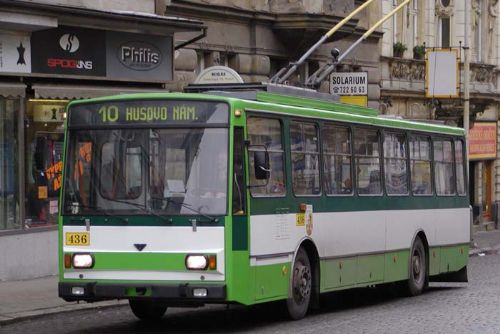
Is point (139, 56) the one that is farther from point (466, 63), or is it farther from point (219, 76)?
point (466, 63)

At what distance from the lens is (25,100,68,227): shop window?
21.0 metres

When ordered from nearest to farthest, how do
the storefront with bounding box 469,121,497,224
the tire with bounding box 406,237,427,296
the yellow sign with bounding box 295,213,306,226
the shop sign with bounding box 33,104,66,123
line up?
the yellow sign with bounding box 295,213,306,226, the tire with bounding box 406,237,427,296, the shop sign with bounding box 33,104,66,123, the storefront with bounding box 469,121,497,224

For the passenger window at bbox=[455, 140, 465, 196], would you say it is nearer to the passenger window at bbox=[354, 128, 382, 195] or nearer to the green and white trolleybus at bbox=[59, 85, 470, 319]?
the passenger window at bbox=[354, 128, 382, 195]

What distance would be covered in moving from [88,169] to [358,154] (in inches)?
183

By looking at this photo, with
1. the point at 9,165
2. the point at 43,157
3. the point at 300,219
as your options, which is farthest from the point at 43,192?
the point at 300,219

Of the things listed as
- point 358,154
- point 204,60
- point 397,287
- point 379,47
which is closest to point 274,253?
point 358,154

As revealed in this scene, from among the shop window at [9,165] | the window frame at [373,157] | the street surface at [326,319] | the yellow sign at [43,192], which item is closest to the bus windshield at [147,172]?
the street surface at [326,319]

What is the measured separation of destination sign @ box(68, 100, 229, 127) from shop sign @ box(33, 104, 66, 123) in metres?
6.77

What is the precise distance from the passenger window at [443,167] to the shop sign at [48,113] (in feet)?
21.4

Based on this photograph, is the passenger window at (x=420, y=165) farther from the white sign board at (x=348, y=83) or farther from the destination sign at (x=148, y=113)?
the white sign board at (x=348, y=83)

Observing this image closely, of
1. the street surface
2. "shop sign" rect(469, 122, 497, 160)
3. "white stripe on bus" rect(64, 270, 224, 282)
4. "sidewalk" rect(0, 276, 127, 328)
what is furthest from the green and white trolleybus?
"shop sign" rect(469, 122, 497, 160)

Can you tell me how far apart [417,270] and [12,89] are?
7266 mm

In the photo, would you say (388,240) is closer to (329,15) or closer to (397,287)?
(397,287)

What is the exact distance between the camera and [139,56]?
23.5 m
